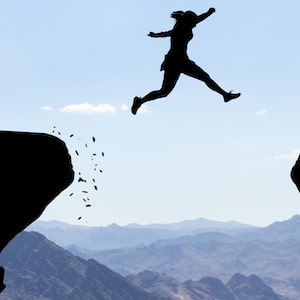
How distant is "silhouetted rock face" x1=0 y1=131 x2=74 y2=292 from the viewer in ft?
36.3

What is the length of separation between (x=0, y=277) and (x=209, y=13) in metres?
7.22

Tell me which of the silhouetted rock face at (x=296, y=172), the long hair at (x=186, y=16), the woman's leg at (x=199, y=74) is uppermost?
the long hair at (x=186, y=16)

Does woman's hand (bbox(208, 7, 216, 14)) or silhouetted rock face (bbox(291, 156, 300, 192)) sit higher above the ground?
woman's hand (bbox(208, 7, 216, 14))

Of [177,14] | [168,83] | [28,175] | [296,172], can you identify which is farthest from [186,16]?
[28,175]

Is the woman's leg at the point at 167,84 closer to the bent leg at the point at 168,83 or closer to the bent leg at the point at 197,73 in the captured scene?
the bent leg at the point at 168,83

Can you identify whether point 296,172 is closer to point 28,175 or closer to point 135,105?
point 135,105

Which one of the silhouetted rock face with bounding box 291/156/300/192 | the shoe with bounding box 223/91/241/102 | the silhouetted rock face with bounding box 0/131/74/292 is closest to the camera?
the silhouetted rock face with bounding box 0/131/74/292

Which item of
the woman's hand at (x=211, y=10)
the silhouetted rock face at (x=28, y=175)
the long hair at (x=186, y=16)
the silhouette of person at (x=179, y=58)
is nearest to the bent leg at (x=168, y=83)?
the silhouette of person at (x=179, y=58)

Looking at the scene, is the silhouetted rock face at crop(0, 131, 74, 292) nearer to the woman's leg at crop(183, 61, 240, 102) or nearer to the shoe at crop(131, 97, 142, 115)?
the shoe at crop(131, 97, 142, 115)

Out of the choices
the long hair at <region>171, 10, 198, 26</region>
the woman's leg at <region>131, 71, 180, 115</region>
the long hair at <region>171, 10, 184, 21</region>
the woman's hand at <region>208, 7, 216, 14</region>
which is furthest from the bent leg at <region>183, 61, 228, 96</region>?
the woman's hand at <region>208, 7, 216, 14</region>

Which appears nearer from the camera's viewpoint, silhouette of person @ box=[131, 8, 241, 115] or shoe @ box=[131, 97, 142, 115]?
silhouette of person @ box=[131, 8, 241, 115]

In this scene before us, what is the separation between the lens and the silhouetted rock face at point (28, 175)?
36.3 feet

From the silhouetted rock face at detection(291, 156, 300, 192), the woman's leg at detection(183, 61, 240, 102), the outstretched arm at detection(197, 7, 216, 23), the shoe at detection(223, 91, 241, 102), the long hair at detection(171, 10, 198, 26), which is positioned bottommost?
the silhouetted rock face at detection(291, 156, 300, 192)

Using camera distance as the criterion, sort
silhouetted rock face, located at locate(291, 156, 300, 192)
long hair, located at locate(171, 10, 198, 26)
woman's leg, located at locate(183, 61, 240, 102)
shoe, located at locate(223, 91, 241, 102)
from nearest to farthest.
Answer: silhouetted rock face, located at locate(291, 156, 300, 192)
long hair, located at locate(171, 10, 198, 26)
woman's leg, located at locate(183, 61, 240, 102)
shoe, located at locate(223, 91, 241, 102)
